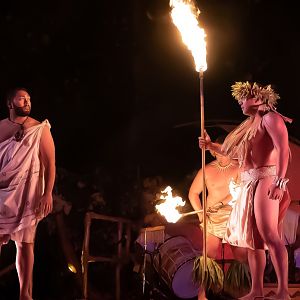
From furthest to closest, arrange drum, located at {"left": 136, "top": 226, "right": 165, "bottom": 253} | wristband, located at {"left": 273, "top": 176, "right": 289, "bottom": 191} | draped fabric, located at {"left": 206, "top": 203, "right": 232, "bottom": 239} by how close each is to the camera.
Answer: drum, located at {"left": 136, "top": 226, "right": 165, "bottom": 253} < draped fabric, located at {"left": 206, "top": 203, "right": 232, "bottom": 239} < wristband, located at {"left": 273, "top": 176, "right": 289, "bottom": 191}

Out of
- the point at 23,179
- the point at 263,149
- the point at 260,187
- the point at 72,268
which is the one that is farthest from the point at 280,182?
the point at 72,268

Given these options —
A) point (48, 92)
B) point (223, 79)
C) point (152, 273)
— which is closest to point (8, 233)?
point (152, 273)

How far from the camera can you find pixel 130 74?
25.5ft

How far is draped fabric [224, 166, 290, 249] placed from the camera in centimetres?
474

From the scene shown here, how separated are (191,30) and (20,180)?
225 centimetres

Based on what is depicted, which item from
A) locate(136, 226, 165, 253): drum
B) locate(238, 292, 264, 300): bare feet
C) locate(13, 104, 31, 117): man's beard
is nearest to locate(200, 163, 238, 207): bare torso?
locate(136, 226, 165, 253): drum

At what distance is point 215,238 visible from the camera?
20.1ft

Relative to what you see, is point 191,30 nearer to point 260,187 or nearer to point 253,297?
point 260,187

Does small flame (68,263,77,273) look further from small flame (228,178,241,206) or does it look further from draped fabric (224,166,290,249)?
draped fabric (224,166,290,249)

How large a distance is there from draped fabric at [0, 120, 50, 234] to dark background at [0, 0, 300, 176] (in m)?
1.98

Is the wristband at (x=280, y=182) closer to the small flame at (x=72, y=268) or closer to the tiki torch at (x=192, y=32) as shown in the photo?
the tiki torch at (x=192, y=32)

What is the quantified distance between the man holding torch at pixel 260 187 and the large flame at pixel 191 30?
1.59ft

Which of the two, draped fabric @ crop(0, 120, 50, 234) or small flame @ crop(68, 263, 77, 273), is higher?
draped fabric @ crop(0, 120, 50, 234)

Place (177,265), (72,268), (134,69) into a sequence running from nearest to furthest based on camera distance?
1. (177,265)
2. (72,268)
3. (134,69)
